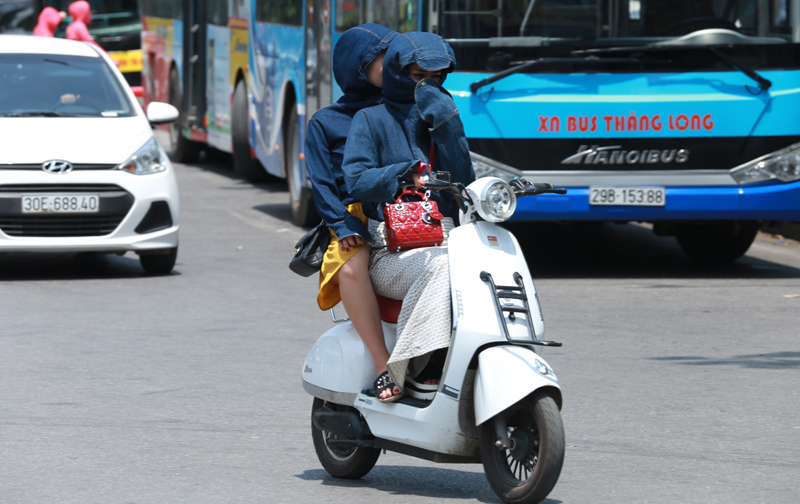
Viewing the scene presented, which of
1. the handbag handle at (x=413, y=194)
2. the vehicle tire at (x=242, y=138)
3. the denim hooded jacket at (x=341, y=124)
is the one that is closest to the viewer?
the handbag handle at (x=413, y=194)

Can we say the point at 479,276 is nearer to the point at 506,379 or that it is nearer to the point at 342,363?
the point at 506,379

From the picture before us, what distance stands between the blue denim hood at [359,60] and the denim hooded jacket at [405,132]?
139 mm

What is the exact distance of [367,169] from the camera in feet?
15.4

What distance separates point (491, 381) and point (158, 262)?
6.39m

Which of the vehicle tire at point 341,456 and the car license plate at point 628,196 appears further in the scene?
the car license plate at point 628,196

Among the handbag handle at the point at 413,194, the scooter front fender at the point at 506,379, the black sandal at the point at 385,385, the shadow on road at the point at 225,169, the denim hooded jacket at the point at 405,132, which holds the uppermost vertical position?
the denim hooded jacket at the point at 405,132

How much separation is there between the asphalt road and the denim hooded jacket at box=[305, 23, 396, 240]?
0.98 m

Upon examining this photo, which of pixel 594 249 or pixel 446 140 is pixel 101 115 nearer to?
pixel 594 249

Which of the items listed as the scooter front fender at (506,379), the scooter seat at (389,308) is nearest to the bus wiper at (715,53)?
the scooter seat at (389,308)

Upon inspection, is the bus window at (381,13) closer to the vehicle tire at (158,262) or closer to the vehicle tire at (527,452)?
the vehicle tire at (158,262)

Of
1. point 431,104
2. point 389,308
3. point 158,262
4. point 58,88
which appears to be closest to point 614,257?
point 158,262

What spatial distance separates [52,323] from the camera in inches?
328

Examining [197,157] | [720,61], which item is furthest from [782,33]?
[197,157]

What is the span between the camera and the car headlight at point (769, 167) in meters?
10.2
